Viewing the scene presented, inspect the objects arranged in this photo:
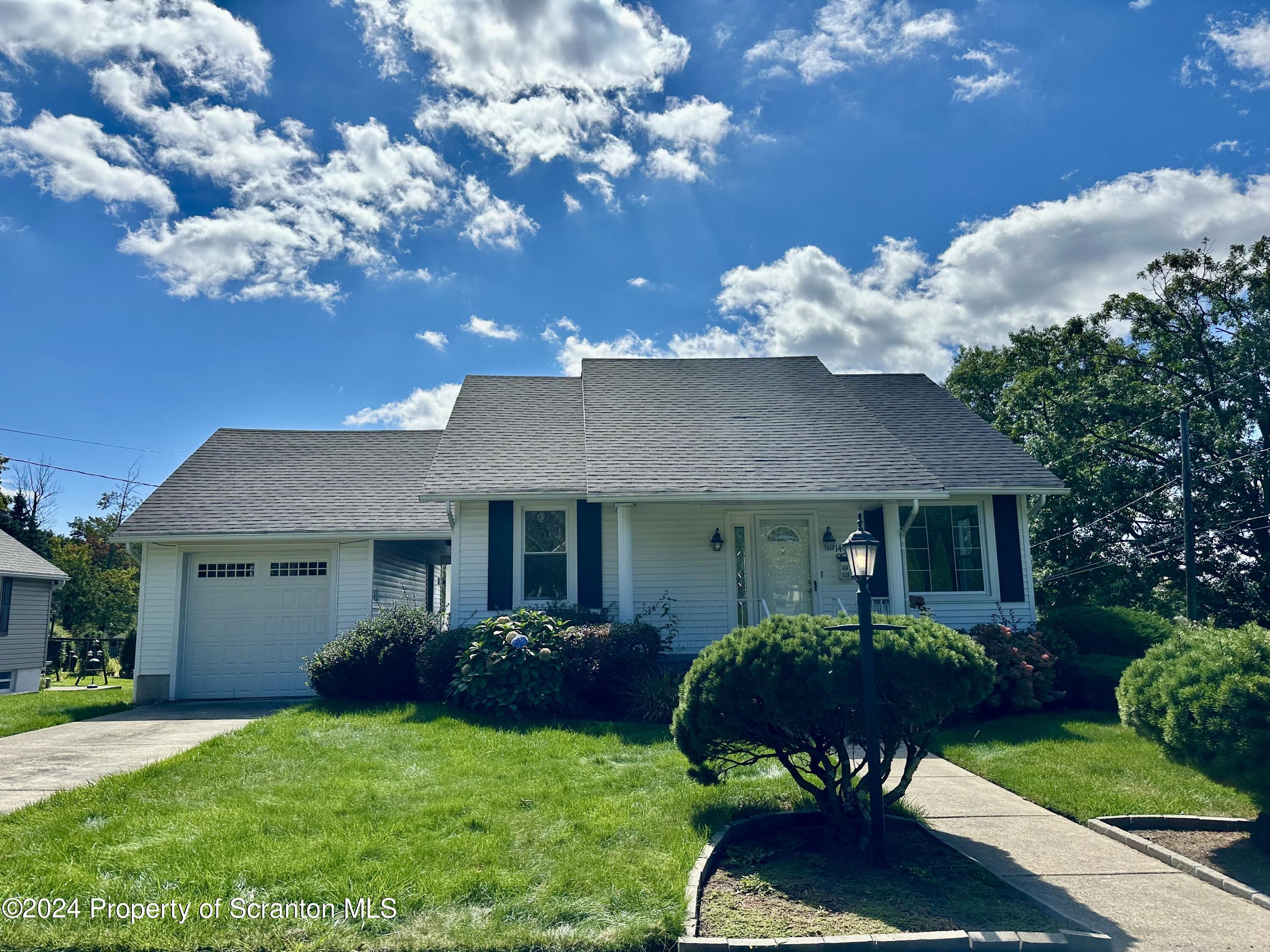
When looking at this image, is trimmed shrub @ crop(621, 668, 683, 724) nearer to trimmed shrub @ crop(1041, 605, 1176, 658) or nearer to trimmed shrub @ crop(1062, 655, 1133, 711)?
trimmed shrub @ crop(1062, 655, 1133, 711)

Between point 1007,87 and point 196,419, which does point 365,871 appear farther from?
point 196,419

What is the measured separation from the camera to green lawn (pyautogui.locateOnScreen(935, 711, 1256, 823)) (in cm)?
652

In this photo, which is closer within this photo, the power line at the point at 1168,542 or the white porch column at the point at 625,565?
the white porch column at the point at 625,565

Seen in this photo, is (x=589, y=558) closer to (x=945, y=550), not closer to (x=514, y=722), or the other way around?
(x=514, y=722)

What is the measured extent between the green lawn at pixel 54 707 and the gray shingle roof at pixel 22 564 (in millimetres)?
4619

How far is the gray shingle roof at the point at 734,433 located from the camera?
12.6 meters

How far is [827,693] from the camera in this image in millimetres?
5082

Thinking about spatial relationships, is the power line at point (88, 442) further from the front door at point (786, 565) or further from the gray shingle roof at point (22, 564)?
the front door at point (786, 565)

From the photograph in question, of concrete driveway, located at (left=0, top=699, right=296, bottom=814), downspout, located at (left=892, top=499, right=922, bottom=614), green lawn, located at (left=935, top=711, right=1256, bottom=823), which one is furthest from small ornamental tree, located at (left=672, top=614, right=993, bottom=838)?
downspout, located at (left=892, top=499, right=922, bottom=614)

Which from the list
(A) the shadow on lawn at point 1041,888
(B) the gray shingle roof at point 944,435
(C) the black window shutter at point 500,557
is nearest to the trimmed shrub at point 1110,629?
(B) the gray shingle roof at point 944,435

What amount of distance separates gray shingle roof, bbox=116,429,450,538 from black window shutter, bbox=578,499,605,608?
110 inches

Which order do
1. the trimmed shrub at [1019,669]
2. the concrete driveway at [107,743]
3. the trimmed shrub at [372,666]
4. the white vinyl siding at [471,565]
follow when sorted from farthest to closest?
the white vinyl siding at [471,565]
the trimmed shrub at [372,666]
the trimmed shrub at [1019,669]
the concrete driveway at [107,743]

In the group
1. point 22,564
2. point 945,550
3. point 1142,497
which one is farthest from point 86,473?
point 1142,497

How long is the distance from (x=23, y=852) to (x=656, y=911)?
3999 mm
